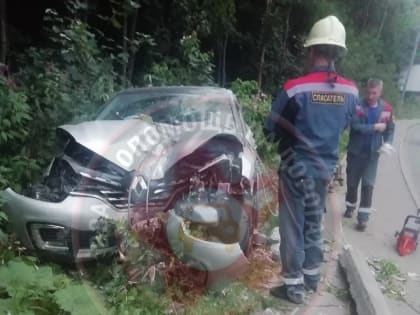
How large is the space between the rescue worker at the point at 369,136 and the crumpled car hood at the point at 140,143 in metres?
2.43

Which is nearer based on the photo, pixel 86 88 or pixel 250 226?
pixel 250 226

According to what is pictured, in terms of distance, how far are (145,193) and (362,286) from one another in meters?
1.85

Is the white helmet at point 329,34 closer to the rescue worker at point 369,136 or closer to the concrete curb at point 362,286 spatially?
the concrete curb at point 362,286

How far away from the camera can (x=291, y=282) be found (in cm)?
361

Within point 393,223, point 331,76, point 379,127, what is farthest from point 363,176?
point 331,76

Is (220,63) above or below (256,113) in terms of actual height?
above

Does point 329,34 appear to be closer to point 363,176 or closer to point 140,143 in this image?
point 140,143

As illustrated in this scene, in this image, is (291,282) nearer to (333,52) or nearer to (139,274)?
(139,274)

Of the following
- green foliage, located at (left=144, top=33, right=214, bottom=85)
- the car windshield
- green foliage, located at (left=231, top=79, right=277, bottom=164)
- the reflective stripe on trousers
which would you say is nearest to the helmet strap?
the reflective stripe on trousers

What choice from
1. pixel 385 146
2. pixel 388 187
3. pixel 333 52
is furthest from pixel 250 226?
pixel 388 187

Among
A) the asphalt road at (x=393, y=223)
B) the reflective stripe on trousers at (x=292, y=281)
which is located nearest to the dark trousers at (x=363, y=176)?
the asphalt road at (x=393, y=223)

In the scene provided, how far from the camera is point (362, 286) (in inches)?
144

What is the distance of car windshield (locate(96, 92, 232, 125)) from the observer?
4.87 meters

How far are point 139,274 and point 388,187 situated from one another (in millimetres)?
6184
